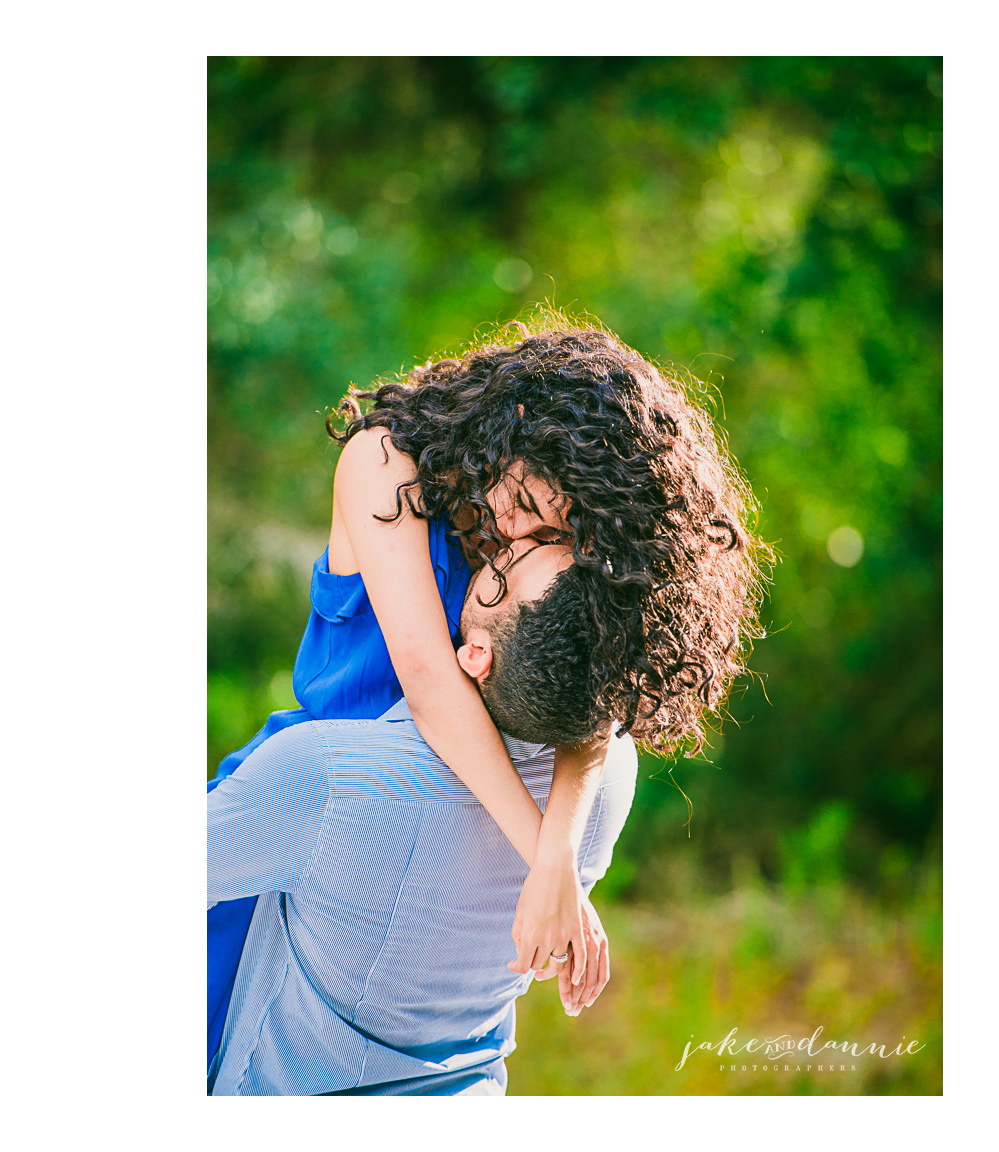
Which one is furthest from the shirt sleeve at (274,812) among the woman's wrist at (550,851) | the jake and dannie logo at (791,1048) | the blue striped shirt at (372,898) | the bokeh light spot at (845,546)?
the bokeh light spot at (845,546)

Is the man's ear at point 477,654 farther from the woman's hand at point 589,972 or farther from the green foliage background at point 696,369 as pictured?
the green foliage background at point 696,369

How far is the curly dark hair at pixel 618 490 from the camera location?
934 millimetres

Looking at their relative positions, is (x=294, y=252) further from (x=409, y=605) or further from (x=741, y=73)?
(x=409, y=605)

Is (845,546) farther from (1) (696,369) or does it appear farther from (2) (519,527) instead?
(2) (519,527)

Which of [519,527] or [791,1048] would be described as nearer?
[519,527]

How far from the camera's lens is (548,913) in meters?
1.01

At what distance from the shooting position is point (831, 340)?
2.86 m

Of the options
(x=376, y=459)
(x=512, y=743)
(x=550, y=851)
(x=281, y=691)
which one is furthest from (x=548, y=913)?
(x=281, y=691)

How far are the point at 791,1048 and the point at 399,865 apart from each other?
1379 mm

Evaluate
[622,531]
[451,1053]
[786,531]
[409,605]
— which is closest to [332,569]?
[409,605]

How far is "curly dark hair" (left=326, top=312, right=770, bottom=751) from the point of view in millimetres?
934

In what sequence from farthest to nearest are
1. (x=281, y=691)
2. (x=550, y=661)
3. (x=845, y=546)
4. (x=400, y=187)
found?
1. (x=845, y=546)
2. (x=400, y=187)
3. (x=281, y=691)
4. (x=550, y=661)

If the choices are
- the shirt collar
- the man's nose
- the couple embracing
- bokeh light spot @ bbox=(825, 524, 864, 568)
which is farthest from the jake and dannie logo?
bokeh light spot @ bbox=(825, 524, 864, 568)
